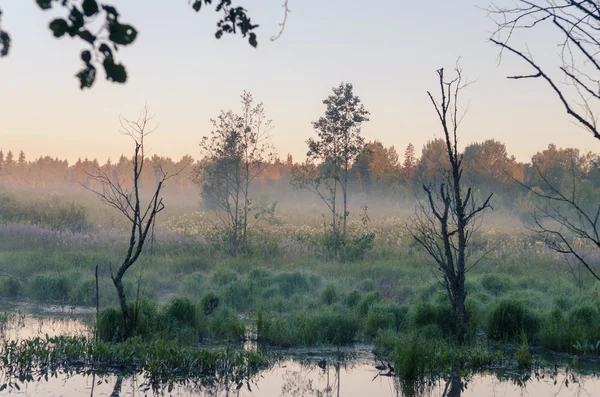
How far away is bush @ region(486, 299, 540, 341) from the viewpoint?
471 inches

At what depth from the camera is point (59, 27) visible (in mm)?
2918

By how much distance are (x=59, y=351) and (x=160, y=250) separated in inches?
556

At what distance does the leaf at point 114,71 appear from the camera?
116 inches

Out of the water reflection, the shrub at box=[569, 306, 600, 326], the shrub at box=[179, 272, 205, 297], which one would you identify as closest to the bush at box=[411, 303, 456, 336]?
the water reflection

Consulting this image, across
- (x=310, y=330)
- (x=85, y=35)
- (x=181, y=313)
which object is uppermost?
(x=85, y=35)

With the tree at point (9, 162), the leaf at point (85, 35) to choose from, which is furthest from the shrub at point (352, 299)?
the tree at point (9, 162)

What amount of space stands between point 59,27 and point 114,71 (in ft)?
1.01

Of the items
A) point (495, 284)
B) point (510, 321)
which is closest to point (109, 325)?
point (510, 321)

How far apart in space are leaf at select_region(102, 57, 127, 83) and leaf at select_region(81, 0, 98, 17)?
0.23 m

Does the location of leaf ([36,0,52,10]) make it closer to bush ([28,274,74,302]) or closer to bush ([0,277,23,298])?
bush ([28,274,74,302])

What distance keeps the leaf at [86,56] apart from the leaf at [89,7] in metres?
0.18

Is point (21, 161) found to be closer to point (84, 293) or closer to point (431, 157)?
point (431, 157)

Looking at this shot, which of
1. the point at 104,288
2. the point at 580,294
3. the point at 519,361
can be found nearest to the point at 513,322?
the point at 519,361

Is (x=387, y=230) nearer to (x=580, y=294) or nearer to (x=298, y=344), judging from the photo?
(x=580, y=294)
